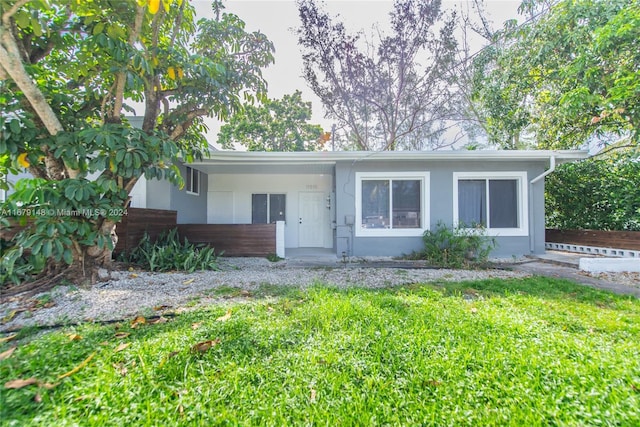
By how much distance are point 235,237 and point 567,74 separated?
884 centimetres

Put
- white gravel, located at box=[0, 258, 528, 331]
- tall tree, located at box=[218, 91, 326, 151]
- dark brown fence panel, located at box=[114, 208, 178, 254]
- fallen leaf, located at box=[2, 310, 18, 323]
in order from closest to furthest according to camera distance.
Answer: fallen leaf, located at box=[2, 310, 18, 323] → white gravel, located at box=[0, 258, 528, 331] → dark brown fence panel, located at box=[114, 208, 178, 254] → tall tree, located at box=[218, 91, 326, 151]

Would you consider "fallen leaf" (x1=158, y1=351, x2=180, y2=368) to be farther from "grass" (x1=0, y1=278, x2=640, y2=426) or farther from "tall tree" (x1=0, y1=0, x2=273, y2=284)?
"tall tree" (x1=0, y1=0, x2=273, y2=284)

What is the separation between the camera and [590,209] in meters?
7.50

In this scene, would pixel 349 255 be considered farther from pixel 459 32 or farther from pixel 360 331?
pixel 459 32

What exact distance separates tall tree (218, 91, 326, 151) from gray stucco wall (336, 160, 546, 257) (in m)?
11.8

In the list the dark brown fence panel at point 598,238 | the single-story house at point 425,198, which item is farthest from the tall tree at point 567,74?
the dark brown fence panel at point 598,238

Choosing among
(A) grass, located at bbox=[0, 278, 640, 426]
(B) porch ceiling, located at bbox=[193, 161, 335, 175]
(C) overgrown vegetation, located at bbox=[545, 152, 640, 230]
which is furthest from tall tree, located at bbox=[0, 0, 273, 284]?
(C) overgrown vegetation, located at bbox=[545, 152, 640, 230]

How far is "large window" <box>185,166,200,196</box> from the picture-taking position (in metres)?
7.96

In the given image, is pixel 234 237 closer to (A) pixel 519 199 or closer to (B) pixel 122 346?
(B) pixel 122 346

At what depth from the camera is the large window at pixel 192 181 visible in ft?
26.1

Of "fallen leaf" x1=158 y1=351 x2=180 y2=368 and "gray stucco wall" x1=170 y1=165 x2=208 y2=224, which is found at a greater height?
"gray stucco wall" x1=170 y1=165 x2=208 y2=224

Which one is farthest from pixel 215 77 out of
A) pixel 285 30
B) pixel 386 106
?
pixel 386 106

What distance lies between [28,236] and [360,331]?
14.2 ft

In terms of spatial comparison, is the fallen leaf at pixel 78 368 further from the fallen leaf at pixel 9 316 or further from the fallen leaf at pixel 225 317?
the fallen leaf at pixel 9 316
